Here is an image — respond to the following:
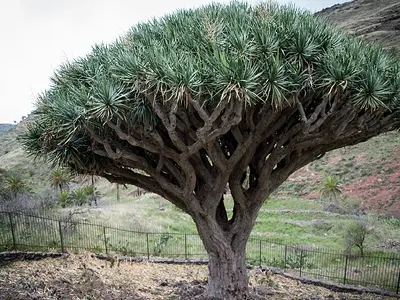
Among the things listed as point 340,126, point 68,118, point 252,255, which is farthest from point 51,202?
point 340,126

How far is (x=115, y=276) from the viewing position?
10.3 metres

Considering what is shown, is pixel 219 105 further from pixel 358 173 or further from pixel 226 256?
pixel 358 173

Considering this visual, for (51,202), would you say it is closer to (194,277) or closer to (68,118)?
(194,277)

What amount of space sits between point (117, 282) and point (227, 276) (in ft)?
10.4

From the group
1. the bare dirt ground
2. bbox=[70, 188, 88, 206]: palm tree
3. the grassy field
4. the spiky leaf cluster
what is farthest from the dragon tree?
bbox=[70, 188, 88, 206]: palm tree

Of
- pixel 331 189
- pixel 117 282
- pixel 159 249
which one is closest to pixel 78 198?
pixel 159 249

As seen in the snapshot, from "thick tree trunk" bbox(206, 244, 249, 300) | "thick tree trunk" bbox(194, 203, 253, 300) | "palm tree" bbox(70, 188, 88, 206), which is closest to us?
"thick tree trunk" bbox(194, 203, 253, 300)

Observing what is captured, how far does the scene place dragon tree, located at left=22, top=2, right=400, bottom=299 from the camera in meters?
5.87

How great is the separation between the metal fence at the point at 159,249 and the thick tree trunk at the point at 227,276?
4216 mm

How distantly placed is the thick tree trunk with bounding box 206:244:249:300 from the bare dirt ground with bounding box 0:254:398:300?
557 millimetres

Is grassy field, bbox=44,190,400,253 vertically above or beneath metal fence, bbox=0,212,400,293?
beneath

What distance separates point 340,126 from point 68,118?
206 inches

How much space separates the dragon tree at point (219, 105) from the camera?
5.87 metres

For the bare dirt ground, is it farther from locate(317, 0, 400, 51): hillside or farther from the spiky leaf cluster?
locate(317, 0, 400, 51): hillside
